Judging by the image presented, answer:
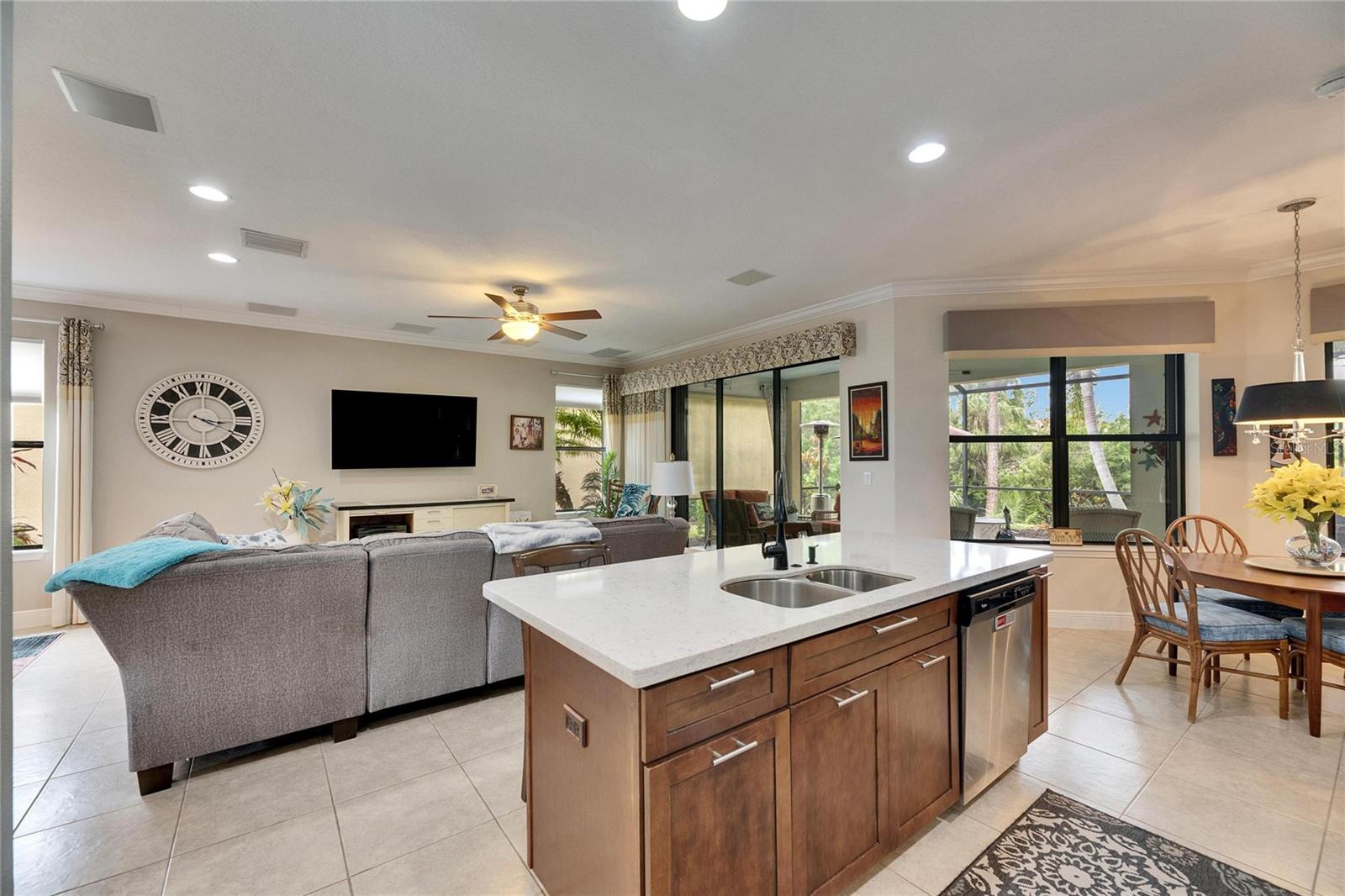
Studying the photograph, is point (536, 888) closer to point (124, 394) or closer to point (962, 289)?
point (962, 289)

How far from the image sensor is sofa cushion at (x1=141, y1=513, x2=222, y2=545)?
2.71 m

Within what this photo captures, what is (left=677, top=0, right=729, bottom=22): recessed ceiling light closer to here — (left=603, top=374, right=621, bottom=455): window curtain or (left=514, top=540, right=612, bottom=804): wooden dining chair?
(left=514, top=540, right=612, bottom=804): wooden dining chair

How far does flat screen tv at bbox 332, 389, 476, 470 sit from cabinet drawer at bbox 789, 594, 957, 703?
565cm

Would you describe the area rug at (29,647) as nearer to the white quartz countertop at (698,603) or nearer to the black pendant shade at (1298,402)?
the white quartz countertop at (698,603)

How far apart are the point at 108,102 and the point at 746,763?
3195 millimetres

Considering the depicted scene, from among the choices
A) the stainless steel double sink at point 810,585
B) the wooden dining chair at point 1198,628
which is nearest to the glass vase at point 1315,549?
the wooden dining chair at point 1198,628

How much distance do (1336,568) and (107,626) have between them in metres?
5.51

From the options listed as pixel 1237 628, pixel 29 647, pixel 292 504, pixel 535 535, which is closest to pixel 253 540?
pixel 292 504

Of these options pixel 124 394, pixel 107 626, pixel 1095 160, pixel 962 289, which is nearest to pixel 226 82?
pixel 107 626

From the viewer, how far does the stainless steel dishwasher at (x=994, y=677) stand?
198 centimetres

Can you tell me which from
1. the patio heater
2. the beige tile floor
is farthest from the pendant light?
the patio heater

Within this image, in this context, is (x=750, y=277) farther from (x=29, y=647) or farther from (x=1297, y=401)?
(x=29, y=647)

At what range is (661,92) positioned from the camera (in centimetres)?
206

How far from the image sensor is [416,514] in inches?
232
